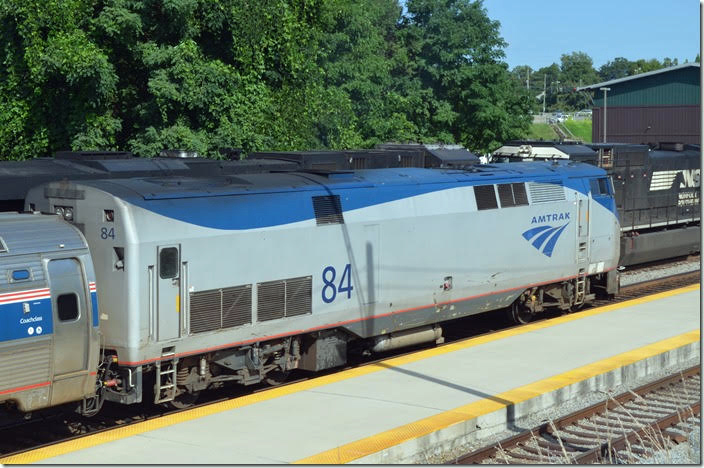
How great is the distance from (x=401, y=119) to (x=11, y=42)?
1078 inches

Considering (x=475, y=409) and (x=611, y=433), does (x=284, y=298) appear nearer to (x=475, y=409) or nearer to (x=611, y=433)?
(x=475, y=409)

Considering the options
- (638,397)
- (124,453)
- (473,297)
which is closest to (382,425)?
(124,453)

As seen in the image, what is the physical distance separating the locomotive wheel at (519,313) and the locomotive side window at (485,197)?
3.14 m

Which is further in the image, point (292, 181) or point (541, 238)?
point (541, 238)

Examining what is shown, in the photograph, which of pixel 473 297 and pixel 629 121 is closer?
pixel 473 297

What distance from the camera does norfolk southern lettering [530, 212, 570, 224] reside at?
2066 centimetres

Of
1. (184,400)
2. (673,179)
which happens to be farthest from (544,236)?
(673,179)

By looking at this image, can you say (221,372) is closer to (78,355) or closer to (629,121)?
(78,355)

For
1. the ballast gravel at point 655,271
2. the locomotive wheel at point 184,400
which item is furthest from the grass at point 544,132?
the locomotive wheel at point 184,400

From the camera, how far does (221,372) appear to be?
1466 centimetres

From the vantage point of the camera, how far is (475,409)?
13406mm

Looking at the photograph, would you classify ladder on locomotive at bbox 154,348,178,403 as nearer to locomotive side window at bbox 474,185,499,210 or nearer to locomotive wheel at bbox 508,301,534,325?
locomotive side window at bbox 474,185,499,210

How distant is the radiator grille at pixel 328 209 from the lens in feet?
51.1

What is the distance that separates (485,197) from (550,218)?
Answer: 2.67 meters
